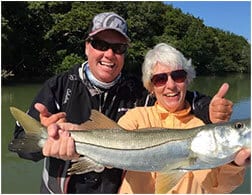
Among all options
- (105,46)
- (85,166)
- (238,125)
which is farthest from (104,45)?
(238,125)

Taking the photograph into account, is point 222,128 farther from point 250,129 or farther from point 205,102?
point 205,102

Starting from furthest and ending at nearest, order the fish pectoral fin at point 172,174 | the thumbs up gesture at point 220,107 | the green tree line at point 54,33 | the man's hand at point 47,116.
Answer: the green tree line at point 54,33 < the man's hand at point 47,116 < the thumbs up gesture at point 220,107 < the fish pectoral fin at point 172,174

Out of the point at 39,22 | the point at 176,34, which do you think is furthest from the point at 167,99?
the point at 176,34

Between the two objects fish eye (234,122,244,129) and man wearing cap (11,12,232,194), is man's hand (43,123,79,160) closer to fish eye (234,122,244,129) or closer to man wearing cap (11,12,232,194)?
man wearing cap (11,12,232,194)

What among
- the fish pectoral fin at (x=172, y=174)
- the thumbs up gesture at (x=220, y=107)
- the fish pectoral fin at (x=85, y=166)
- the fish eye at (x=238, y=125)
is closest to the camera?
the fish eye at (x=238, y=125)

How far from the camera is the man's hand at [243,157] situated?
2.39 metres

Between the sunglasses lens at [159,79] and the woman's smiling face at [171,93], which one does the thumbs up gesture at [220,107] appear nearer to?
the woman's smiling face at [171,93]

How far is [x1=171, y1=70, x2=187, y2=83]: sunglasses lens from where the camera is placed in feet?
9.66

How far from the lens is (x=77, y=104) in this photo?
3.11 meters

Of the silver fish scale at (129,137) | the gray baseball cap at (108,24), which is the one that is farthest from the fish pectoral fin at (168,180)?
the gray baseball cap at (108,24)

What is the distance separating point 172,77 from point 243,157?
0.77m

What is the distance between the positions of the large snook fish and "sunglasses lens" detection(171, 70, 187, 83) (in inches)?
18.0

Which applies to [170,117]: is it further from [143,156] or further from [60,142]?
[60,142]

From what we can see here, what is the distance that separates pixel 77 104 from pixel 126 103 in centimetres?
34
